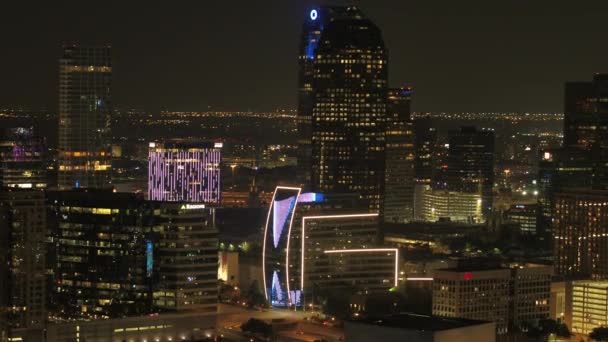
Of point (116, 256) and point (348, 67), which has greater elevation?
point (348, 67)

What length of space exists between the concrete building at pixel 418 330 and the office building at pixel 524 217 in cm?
3480

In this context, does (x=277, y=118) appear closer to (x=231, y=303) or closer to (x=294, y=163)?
(x=294, y=163)

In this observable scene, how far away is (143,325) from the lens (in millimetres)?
34188

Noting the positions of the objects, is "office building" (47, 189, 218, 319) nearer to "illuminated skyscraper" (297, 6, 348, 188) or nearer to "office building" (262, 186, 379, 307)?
"office building" (262, 186, 379, 307)

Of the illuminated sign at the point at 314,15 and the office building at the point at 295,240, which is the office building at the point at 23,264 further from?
the illuminated sign at the point at 314,15

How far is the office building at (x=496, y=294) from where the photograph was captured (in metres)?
38.6

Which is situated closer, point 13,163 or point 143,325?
point 143,325

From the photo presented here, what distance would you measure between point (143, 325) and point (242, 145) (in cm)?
4397

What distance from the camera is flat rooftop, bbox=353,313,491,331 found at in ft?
75.1

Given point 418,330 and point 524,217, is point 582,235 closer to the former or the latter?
point 524,217

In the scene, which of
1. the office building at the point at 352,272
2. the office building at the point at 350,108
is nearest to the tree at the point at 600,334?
the office building at the point at 352,272

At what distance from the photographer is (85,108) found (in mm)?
59312

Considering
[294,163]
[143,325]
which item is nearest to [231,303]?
[143,325]

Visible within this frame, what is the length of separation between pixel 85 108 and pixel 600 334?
1049 inches
